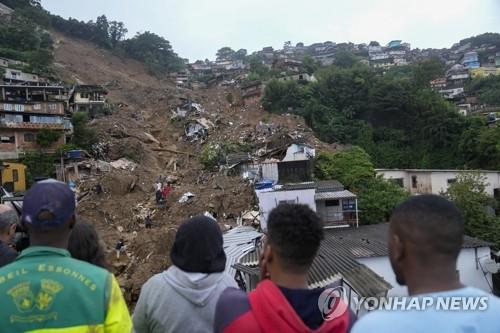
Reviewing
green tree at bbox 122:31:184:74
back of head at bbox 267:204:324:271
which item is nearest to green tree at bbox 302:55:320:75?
green tree at bbox 122:31:184:74

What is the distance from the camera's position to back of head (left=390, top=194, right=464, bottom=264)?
60.1 inches

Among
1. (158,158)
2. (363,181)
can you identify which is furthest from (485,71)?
(158,158)

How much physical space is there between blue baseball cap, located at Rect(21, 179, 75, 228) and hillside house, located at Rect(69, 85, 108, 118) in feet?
120

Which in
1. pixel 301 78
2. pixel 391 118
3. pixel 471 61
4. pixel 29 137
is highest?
pixel 471 61

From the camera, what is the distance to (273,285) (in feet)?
5.98

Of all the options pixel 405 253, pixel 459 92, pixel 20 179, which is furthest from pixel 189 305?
pixel 459 92

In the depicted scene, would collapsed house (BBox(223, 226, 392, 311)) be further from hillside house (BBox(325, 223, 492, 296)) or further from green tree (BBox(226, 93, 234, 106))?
green tree (BBox(226, 93, 234, 106))

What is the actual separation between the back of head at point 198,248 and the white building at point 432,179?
75.0 ft

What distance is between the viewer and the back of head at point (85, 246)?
243 centimetres

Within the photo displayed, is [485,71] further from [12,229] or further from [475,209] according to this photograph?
[12,229]

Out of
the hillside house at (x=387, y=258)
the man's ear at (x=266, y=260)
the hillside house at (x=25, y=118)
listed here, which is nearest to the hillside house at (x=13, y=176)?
the hillside house at (x=25, y=118)

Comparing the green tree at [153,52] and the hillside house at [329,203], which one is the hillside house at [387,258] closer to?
the hillside house at [329,203]

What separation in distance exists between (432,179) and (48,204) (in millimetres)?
25954

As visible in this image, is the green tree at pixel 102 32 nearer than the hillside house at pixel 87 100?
No
